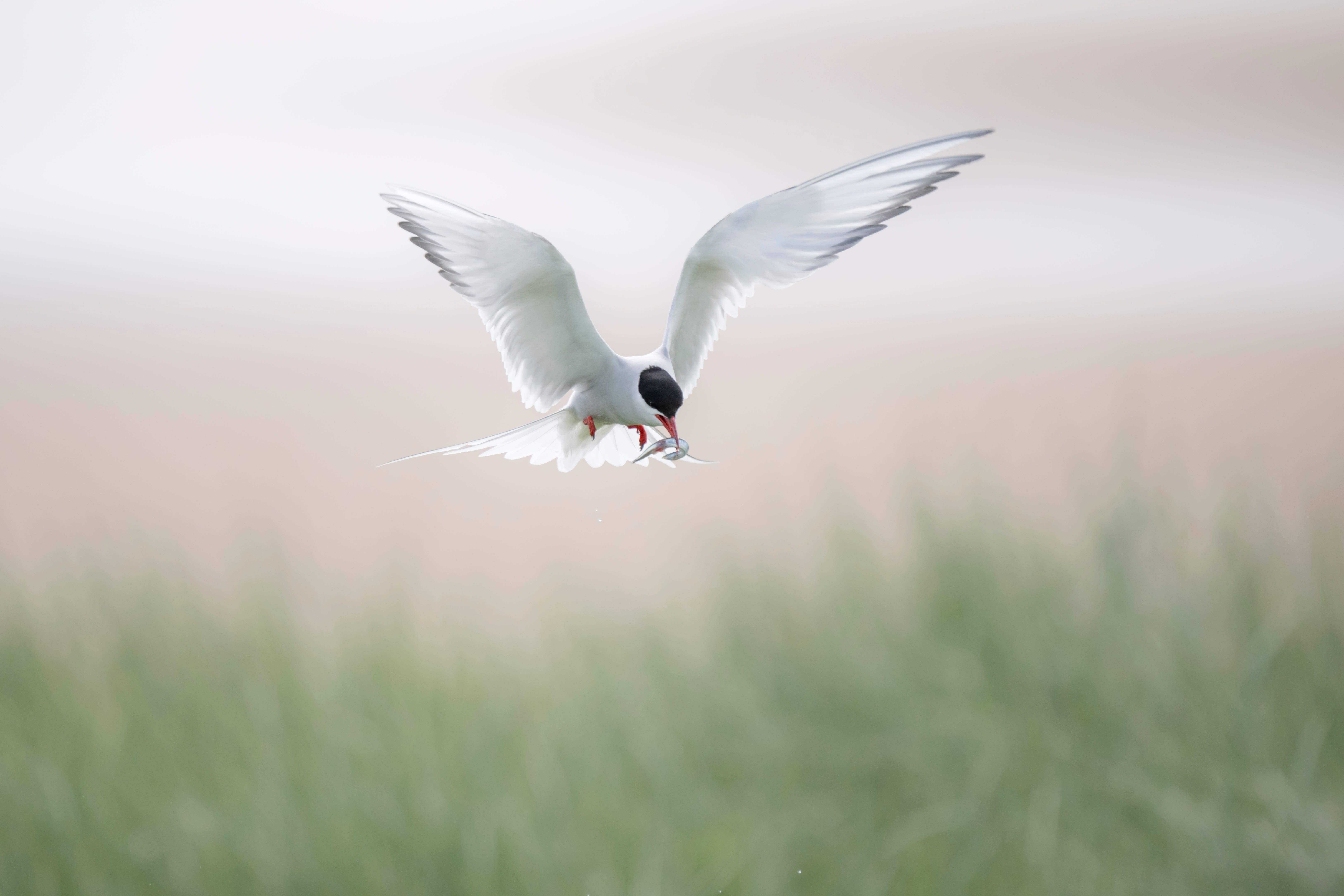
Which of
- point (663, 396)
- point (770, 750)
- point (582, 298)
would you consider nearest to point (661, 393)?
point (663, 396)

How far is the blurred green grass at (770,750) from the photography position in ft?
8.00

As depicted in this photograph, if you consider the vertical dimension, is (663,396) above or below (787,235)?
below

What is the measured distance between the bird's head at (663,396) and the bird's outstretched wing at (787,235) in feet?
0.50

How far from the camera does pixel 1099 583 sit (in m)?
2.87

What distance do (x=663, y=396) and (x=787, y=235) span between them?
11.2 inches

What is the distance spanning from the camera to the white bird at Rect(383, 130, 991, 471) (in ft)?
2.58

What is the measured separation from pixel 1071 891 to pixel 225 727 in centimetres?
265

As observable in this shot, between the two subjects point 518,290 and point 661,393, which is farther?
point 518,290

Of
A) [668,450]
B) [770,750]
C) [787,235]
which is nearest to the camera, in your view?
[668,450]

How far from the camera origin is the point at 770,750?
2.68 meters

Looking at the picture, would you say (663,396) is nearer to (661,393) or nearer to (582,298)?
(661,393)

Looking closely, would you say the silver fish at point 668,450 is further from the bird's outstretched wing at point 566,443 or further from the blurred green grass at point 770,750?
the blurred green grass at point 770,750

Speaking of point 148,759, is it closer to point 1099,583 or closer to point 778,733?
point 778,733

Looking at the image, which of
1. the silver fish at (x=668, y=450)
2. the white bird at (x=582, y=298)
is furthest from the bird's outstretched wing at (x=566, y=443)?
the silver fish at (x=668, y=450)
